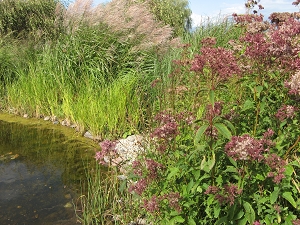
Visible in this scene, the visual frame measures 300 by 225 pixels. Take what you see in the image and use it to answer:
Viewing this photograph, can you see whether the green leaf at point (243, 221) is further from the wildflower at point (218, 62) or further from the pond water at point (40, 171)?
the pond water at point (40, 171)

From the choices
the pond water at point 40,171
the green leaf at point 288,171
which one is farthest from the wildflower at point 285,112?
the pond water at point 40,171

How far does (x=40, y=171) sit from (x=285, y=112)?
11.3 ft

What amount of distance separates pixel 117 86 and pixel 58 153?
147 centimetres

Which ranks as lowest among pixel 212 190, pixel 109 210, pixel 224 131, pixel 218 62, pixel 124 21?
pixel 109 210

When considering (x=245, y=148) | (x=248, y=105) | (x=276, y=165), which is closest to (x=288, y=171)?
(x=276, y=165)

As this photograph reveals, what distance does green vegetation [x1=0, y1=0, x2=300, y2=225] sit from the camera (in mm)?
2301

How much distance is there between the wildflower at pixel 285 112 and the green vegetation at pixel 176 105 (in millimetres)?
10

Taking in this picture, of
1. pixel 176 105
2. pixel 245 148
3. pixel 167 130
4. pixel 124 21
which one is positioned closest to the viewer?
pixel 245 148

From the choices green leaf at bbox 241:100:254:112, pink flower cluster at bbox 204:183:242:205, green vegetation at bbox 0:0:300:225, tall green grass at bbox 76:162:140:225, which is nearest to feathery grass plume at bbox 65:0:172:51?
green vegetation at bbox 0:0:300:225

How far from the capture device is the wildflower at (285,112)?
240 cm

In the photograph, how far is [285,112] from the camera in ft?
8.52

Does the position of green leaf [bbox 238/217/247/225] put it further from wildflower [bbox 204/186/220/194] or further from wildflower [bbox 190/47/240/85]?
wildflower [bbox 190/47/240/85]

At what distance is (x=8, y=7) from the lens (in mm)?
13977

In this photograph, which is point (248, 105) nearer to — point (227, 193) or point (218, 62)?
point (218, 62)
